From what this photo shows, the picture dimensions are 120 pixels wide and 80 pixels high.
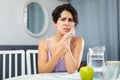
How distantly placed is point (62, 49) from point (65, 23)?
0.23 meters

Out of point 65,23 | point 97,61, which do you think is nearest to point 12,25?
point 65,23

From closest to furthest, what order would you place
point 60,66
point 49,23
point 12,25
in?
1. point 60,66
2. point 12,25
3. point 49,23

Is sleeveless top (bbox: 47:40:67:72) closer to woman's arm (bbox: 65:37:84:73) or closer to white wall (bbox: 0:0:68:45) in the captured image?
woman's arm (bbox: 65:37:84:73)

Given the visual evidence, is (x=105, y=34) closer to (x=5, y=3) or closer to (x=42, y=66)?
(x=5, y=3)

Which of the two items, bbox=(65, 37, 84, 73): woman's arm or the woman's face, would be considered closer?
bbox=(65, 37, 84, 73): woman's arm

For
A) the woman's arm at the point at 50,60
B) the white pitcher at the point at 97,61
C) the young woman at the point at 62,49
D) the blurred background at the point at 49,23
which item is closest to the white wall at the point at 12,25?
the blurred background at the point at 49,23

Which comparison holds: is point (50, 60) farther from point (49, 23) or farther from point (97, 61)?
point (49, 23)

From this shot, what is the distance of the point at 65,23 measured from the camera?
5.85ft

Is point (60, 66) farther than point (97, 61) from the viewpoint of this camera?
Yes

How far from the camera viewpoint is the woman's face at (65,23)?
70.4 inches

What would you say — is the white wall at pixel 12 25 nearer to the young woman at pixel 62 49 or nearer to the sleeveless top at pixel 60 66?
the young woman at pixel 62 49

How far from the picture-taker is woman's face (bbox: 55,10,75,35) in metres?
1.79

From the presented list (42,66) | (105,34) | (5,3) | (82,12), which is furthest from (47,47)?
(82,12)

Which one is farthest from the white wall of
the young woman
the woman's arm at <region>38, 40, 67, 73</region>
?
the woman's arm at <region>38, 40, 67, 73</region>
